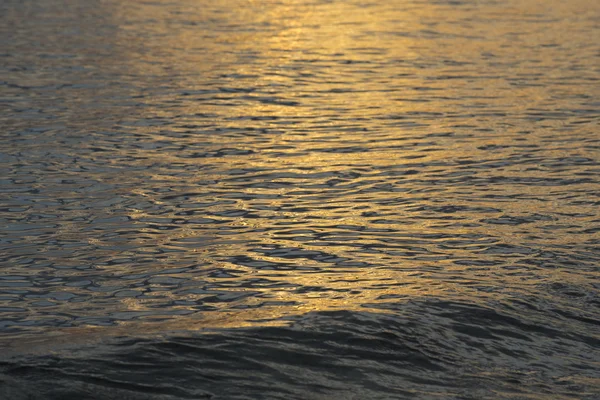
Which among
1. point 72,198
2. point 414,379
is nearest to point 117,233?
point 72,198

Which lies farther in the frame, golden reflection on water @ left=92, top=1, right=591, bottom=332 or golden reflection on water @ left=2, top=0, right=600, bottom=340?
golden reflection on water @ left=92, top=1, right=591, bottom=332

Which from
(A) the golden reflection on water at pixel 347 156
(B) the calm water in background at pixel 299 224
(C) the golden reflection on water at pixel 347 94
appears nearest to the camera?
(B) the calm water in background at pixel 299 224

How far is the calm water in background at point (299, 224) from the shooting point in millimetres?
9602

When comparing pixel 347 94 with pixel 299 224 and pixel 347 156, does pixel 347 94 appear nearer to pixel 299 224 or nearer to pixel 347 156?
pixel 347 156

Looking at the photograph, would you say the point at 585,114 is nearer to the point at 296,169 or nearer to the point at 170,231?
the point at 296,169

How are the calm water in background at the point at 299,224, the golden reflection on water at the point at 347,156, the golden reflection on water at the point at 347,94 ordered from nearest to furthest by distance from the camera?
the calm water in background at the point at 299,224 < the golden reflection on water at the point at 347,156 < the golden reflection on water at the point at 347,94

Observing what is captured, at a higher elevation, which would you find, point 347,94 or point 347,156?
point 347,94

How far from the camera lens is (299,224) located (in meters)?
15.0

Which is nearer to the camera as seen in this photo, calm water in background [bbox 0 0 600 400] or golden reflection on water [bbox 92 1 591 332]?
calm water in background [bbox 0 0 600 400]

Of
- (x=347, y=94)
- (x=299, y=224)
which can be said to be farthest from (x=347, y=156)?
(x=347, y=94)

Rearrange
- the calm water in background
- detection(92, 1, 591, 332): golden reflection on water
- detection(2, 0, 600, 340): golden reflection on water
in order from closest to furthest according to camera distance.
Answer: the calm water in background, detection(2, 0, 600, 340): golden reflection on water, detection(92, 1, 591, 332): golden reflection on water

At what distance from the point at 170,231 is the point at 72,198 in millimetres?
2547

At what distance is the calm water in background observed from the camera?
960 centimetres

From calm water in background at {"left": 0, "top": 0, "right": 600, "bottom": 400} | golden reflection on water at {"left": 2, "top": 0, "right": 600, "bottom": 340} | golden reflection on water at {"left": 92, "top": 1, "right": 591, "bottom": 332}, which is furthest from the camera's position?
golden reflection on water at {"left": 92, "top": 1, "right": 591, "bottom": 332}
